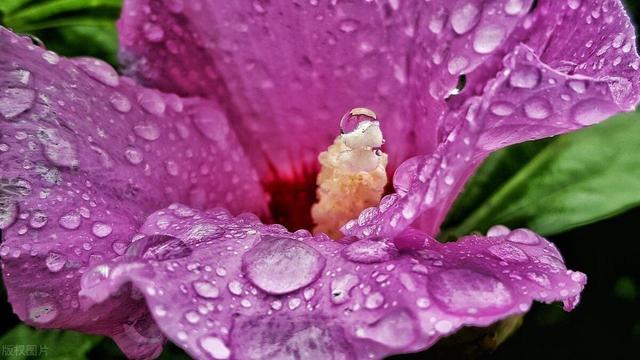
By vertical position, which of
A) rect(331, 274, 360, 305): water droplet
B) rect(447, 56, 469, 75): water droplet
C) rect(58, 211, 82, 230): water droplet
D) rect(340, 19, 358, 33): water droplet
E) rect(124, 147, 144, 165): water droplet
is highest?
rect(447, 56, 469, 75): water droplet

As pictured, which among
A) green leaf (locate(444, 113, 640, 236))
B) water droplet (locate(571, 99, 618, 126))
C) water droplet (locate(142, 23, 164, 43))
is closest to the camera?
water droplet (locate(571, 99, 618, 126))

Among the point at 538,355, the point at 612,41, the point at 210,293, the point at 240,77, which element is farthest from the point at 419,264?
the point at 538,355

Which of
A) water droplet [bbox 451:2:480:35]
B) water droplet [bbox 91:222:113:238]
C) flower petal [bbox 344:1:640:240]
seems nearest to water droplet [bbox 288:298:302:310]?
flower petal [bbox 344:1:640:240]

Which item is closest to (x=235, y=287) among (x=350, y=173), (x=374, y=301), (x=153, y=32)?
(x=374, y=301)

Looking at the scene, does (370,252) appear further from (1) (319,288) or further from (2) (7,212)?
(2) (7,212)

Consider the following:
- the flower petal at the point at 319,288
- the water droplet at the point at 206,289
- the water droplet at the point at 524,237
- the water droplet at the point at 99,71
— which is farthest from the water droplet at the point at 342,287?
the water droplet at the point at 99,71

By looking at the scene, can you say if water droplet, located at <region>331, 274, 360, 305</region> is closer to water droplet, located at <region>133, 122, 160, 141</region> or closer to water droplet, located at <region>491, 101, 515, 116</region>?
water droplet, located at <region>491, 101, 515, 116</region>
